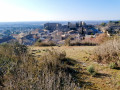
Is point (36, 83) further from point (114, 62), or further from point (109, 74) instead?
point (114, 62)

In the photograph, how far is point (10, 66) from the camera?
10.5ft

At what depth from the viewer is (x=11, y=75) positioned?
108 inches

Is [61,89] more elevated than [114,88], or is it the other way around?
[61,89]

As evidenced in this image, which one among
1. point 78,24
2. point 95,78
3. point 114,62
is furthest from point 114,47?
point 78,24

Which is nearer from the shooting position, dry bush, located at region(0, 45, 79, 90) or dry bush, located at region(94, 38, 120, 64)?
dry bush, located at region(0, 45, 79, 90)

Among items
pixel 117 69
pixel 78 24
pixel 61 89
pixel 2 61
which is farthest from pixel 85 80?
pixel 78 24

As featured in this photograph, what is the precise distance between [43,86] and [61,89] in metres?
0.63

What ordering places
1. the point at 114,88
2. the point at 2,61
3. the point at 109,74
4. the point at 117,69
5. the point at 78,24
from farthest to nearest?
the point at 78,24
the point at 117,69
the point at 109,74
the point at 2,61
the point at 114,88

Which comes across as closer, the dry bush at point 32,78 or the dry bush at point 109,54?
the dry bush at point 32,78

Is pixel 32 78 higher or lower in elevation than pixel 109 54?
higher

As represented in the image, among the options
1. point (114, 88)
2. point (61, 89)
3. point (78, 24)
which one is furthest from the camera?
point (78, 24)

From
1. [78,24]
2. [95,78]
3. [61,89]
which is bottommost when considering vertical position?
[95,78]

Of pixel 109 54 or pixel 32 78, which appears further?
pixel 109 54

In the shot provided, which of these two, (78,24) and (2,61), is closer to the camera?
(2,61)
